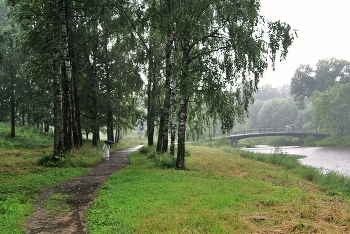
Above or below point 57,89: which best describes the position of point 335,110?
above

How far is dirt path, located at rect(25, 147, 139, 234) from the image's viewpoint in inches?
232

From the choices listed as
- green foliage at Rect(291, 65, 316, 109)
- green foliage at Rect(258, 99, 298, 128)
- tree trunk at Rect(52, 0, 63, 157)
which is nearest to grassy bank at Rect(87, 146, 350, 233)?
tree trunk at Rect(52, 0, 63, 157)

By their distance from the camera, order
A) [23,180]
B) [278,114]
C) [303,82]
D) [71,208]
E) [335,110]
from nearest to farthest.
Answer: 1. [71,208]
2. [23,180]
3. [335,110]
4. [303,82]
5. [278,114]

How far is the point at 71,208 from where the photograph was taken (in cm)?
732

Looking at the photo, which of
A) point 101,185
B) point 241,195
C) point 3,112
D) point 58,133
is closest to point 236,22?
point 241,195

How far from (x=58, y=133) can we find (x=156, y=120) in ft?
42.9

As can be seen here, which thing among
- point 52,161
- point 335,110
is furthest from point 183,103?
point 335,110

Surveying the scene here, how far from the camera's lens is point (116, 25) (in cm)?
→ 1908

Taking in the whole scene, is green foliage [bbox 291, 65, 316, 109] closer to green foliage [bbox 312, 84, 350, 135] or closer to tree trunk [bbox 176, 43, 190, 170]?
green foliage [bbox 312, 84, 350, 135]

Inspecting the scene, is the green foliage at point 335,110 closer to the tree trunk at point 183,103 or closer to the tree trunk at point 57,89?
the tree trunk at point 183,103

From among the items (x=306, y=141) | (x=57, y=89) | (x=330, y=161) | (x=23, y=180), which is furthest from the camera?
(x=306, y=141)

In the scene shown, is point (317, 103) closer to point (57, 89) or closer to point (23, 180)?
point (57, 89)

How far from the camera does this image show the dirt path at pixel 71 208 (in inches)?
232

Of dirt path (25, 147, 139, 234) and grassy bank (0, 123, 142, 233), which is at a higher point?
grassy bank (0, 123, 142, 233)
